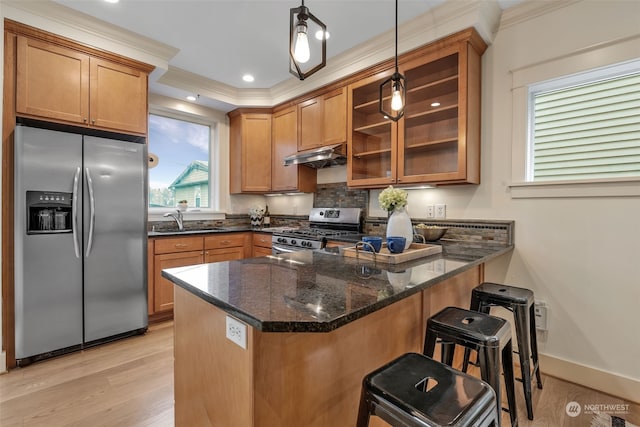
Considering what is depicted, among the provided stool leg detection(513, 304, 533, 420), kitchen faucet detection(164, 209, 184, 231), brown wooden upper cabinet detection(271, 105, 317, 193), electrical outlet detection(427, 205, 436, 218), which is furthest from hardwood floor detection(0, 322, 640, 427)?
brown wooden upper cabinet detection(271, 105, 317, 193)

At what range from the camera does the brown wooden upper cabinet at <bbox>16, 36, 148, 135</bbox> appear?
2295mm

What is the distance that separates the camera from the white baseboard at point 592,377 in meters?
1.90

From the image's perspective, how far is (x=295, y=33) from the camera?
117 centimetres

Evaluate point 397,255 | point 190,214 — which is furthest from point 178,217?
point 397,255

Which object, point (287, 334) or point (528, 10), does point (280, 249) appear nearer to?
point (287, 334)

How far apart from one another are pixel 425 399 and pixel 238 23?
9.44 feet

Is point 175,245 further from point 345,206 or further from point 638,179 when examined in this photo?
point 638,179

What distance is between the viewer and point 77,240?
2.42m

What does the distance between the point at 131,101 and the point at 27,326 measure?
2.02m

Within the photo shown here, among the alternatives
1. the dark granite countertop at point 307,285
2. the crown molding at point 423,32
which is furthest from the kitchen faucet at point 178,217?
the dark granite countertop at point 307,285

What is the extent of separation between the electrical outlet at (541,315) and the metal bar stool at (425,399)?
63.9 inches

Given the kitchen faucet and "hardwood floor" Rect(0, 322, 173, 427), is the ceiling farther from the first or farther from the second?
"hardwood floor" Rect(0, 322, 173, 427)

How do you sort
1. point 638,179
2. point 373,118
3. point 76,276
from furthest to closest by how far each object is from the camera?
point 373,118 < point 76,276 < point 638,179

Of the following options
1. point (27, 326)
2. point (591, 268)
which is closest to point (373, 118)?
point (591, 268)
